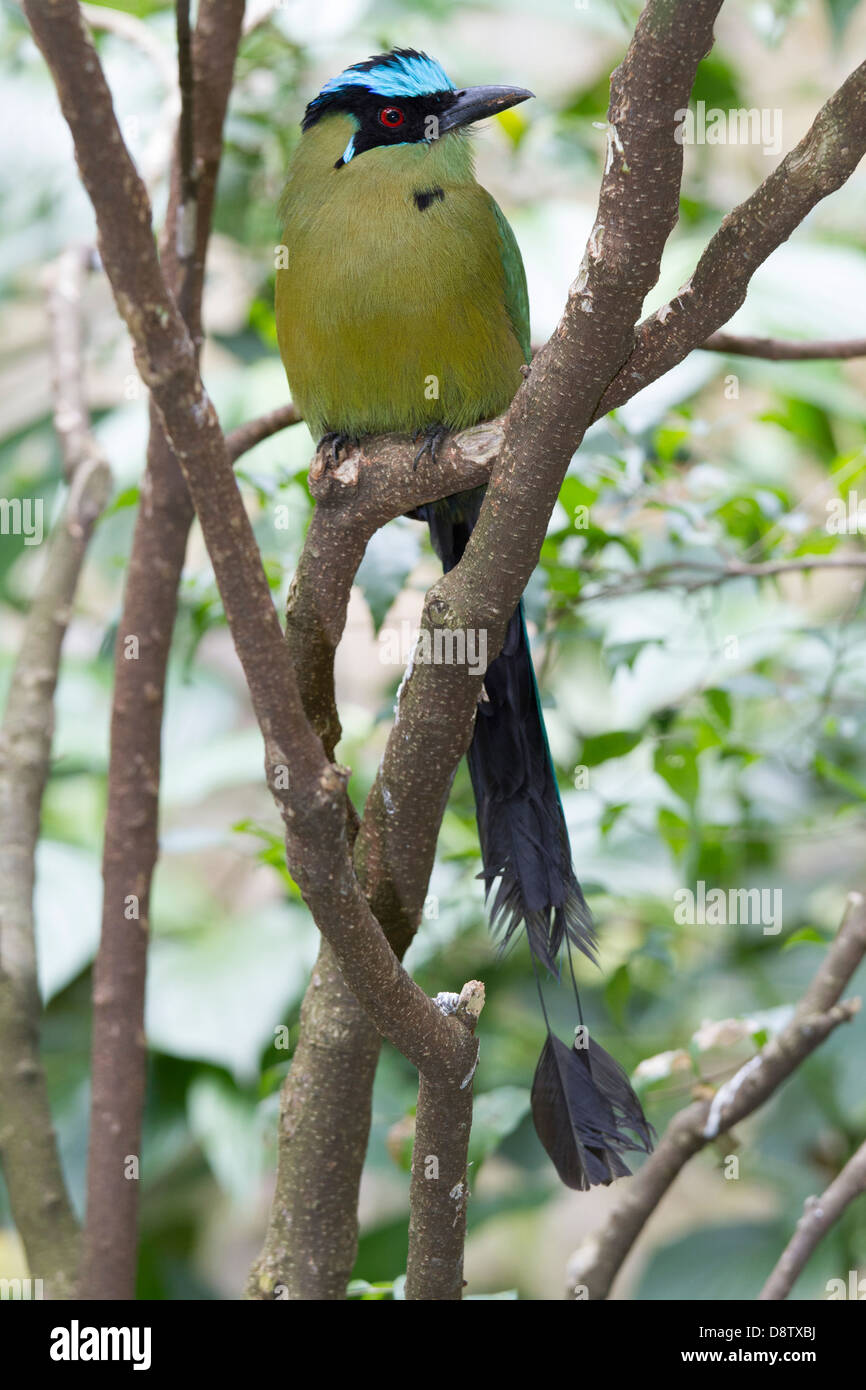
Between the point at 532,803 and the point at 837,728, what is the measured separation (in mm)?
559

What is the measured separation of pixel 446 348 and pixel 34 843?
0.73 metres

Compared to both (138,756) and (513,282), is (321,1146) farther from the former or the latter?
(513,282)

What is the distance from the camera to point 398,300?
1289mm

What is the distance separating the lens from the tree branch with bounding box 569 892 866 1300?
125 centimetres

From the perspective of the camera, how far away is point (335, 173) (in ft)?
4.54

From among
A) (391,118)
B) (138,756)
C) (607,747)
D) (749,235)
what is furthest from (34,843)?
(749,235)

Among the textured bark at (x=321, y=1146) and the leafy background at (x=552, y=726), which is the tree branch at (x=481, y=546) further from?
the leafy background at (x=552, y=726)

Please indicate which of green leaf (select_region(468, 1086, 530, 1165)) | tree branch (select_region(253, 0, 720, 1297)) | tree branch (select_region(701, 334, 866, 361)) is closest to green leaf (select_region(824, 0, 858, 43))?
tree branch (select_region(701, 334, 866, 361))

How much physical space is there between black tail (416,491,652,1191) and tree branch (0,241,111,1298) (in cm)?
57

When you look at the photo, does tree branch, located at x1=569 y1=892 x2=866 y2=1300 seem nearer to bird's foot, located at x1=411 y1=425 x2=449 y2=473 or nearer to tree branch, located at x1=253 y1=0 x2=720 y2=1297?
tree branch, located at x1=253 y1=0 x2=720 y2=1297

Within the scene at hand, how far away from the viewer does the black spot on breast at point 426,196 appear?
133cm

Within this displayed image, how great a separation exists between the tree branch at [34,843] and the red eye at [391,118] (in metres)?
0.52
